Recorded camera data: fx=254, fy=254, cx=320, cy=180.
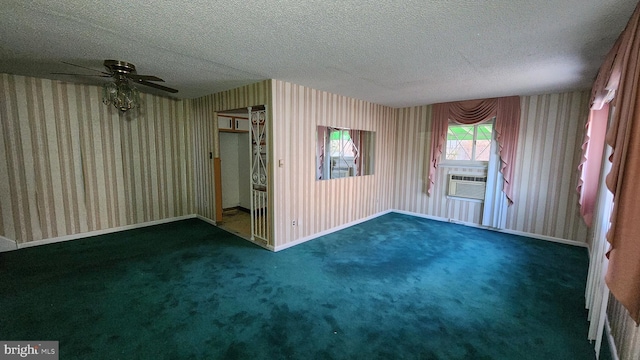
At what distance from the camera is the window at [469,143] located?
4.80 meters

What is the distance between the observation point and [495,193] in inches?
181

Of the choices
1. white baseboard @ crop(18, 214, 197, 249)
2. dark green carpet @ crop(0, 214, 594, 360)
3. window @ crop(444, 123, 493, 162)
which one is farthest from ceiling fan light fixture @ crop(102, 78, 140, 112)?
window @ crop(444, 123, 493, 162)

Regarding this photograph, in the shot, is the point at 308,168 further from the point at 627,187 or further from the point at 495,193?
the point at 495,193

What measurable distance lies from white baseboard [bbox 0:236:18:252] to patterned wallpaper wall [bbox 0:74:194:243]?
0.27ft

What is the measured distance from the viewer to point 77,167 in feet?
13.0

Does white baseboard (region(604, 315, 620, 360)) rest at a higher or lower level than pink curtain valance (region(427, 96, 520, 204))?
lower

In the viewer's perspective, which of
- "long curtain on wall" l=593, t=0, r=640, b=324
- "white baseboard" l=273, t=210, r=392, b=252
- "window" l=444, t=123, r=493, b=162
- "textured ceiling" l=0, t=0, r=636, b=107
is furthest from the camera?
"window" l=444, t=123, r=493, b=162

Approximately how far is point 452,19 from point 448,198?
411 cm

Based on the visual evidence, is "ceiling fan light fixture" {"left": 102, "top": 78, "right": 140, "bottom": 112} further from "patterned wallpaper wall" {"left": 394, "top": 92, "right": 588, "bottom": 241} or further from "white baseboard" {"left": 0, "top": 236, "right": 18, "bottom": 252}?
"patterned wallpaper wall" {"left": 394, "top": 92, "right": 588, "bottom": 241}

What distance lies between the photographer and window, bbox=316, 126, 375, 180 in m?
4.32

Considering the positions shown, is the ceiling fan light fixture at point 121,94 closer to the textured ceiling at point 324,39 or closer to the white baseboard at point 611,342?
the textured ceiling at point 324,39

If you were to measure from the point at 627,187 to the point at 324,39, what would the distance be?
219cm

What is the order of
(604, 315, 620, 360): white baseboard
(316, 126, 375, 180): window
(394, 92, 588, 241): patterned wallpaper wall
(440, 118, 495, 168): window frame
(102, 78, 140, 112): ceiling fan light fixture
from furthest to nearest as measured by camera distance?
1. (440, 118, 495, 168): window frame
2. (316, 126, 375, 180): window
3. (394, 92, 588, 241): patterned wallpaper wall
4. (102, 78, 140, 112): ceiling fan light fixture
5. (604, 315, 620, 360): white baseboard

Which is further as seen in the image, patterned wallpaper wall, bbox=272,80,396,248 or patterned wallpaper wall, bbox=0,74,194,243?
patterned wallpaper wall, bbox=272,80,396,248
